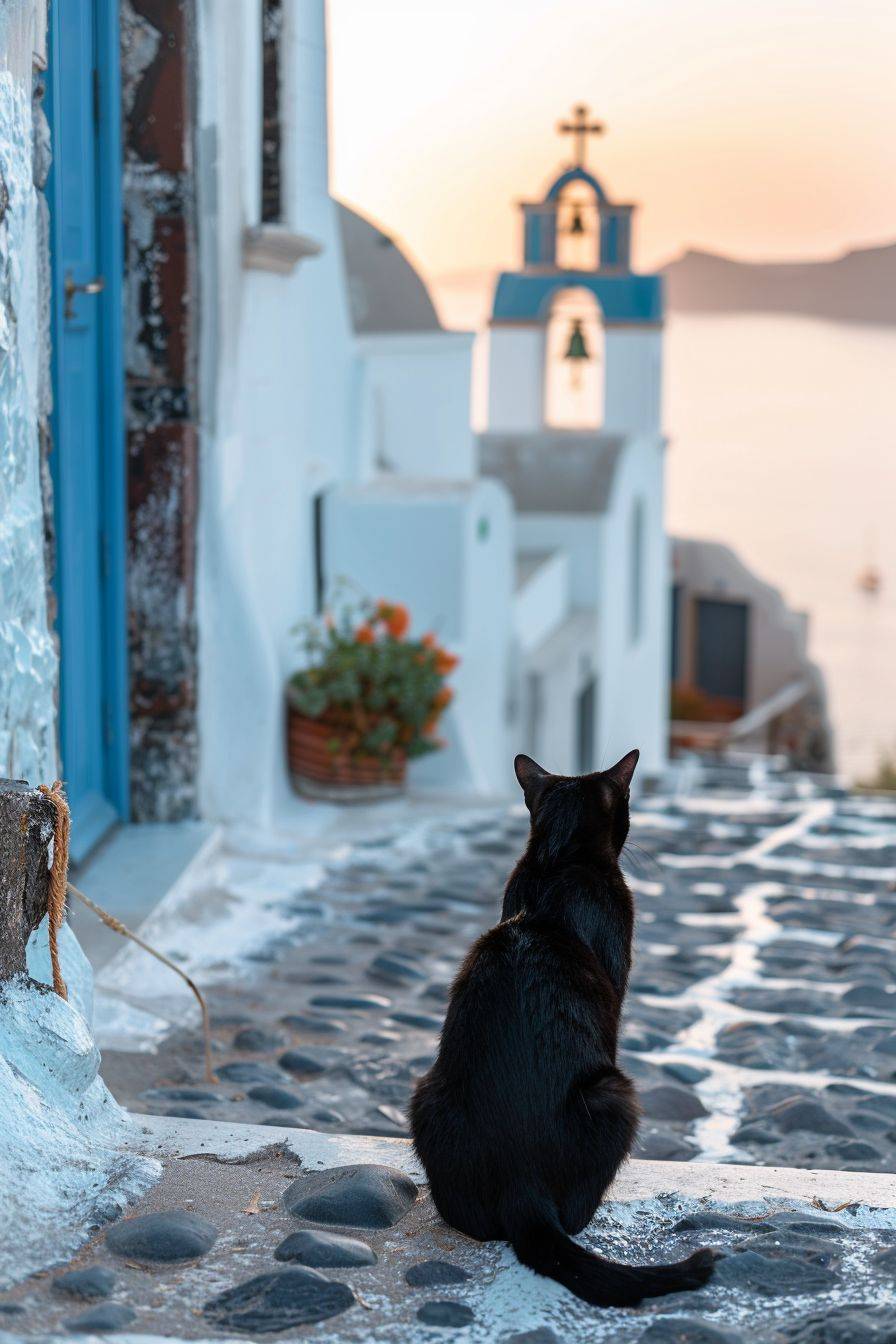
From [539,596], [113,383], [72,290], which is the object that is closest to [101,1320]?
[72,290]

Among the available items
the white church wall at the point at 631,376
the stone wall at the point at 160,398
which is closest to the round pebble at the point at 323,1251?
the stone wall at the point at 160,398

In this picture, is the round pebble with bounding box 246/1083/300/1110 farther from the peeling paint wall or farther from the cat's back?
the cat's back

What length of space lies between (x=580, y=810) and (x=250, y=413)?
12.7ft

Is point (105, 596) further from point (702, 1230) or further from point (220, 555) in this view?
point (702, 1230)

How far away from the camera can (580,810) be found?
2.89 metres

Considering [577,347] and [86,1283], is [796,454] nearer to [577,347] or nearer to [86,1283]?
[577,347]

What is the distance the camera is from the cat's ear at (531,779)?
9.62 ft

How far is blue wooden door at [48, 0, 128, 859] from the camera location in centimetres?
459

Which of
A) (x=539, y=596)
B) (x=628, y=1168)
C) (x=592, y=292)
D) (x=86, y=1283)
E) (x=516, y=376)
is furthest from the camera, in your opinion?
(x=516, y=376)

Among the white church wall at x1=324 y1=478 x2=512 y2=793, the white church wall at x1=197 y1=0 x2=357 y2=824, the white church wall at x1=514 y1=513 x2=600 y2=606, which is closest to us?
the white church wall at x1=197 y1=0 x2=357 y2=824

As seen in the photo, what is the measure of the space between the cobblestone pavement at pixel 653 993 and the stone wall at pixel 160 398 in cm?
51

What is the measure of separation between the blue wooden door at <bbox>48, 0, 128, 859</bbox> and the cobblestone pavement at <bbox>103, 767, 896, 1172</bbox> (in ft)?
2.08

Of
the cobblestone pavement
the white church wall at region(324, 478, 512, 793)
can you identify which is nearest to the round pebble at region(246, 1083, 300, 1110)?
the cobblestone pavement

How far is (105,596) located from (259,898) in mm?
1070
